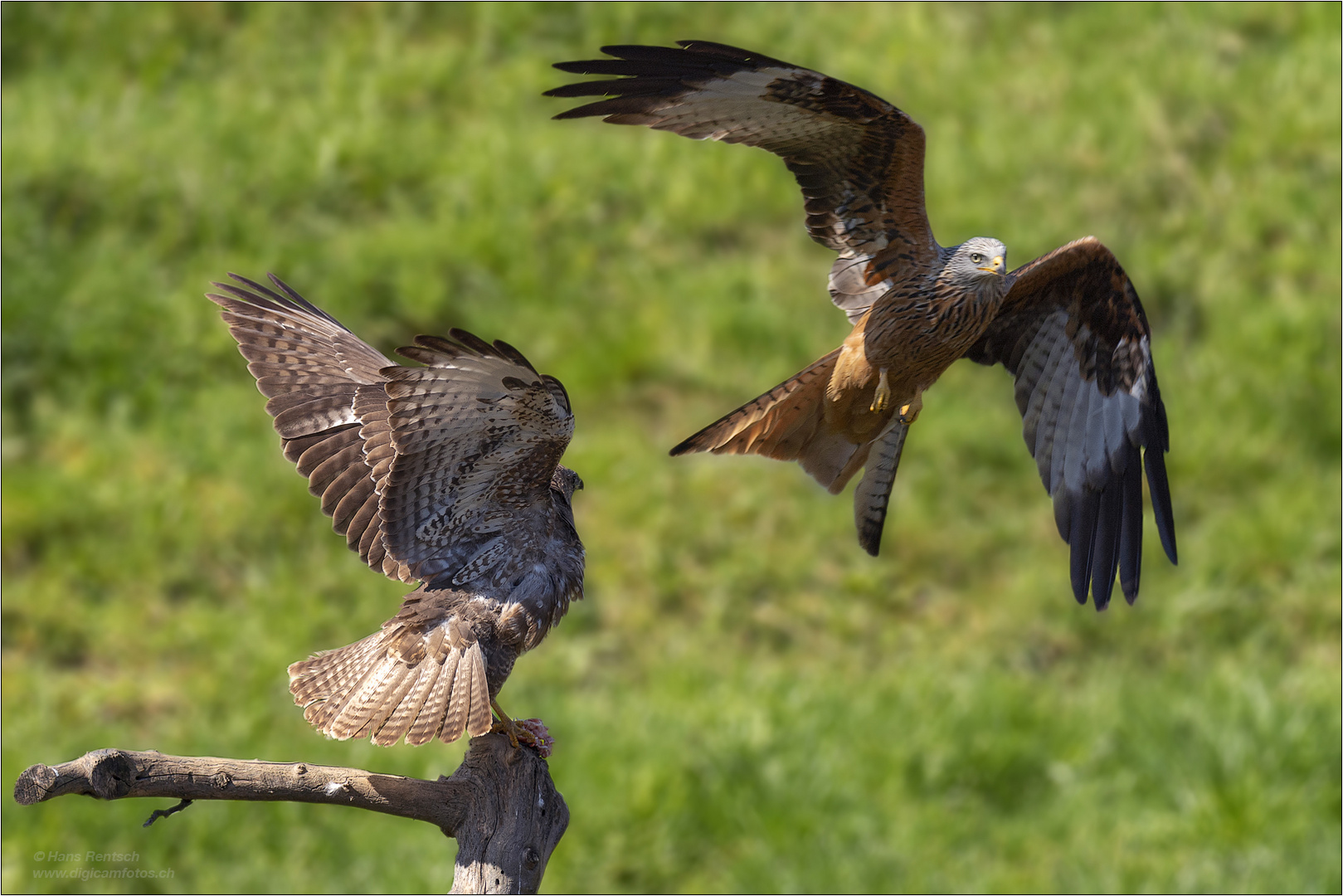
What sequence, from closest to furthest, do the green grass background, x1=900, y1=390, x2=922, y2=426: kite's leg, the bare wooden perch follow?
1. the bare wooden perch
2. x1=900, y1=390, x2=922, y2=426: kite's leg
3. the green grass background

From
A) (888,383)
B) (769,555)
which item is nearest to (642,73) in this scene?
(888,383)

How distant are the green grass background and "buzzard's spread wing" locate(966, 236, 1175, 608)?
3290mm

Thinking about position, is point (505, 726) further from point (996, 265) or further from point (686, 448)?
point (996, 265)

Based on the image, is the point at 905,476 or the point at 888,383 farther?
the point at 905,476

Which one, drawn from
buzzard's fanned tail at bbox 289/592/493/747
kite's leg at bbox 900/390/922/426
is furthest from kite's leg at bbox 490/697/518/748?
kite's leg at bbox 900/390/922/426

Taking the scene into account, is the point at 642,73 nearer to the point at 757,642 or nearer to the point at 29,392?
the point at 757,642

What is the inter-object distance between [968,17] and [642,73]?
335 inches

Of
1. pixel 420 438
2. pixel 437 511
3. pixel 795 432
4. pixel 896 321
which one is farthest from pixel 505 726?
pixel 896 321

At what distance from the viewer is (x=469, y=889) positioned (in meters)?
4.61

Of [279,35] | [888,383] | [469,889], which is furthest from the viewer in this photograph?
[279,35]

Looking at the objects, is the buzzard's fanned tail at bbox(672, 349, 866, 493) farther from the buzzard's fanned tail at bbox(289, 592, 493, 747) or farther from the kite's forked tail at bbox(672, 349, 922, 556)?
the buzzard's fanned tail at bbox(289, 592, 493, 747)

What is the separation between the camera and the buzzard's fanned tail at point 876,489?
6.06m

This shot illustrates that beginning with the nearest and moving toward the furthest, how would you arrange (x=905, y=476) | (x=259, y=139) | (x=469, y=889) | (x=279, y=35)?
(x=469, y=889) < (x=905, y=476) < (x=259, y=139) < (x=279, y=35)

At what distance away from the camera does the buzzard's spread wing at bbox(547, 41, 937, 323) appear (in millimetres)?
5273
